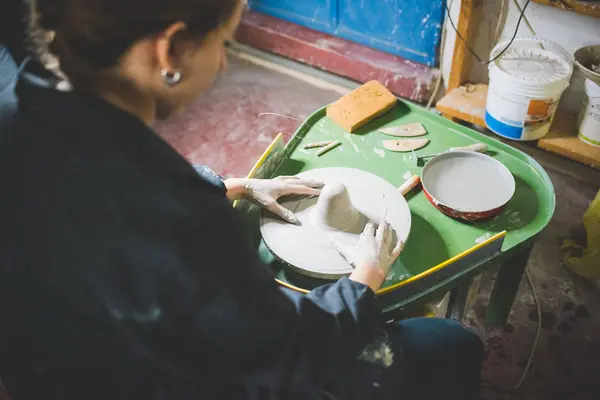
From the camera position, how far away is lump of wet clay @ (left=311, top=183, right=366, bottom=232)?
3.99ft

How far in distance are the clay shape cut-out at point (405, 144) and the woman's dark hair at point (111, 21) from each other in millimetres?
841

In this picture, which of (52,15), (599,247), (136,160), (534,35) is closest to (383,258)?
(136,160)

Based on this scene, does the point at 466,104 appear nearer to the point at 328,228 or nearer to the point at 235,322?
the point at 328,228

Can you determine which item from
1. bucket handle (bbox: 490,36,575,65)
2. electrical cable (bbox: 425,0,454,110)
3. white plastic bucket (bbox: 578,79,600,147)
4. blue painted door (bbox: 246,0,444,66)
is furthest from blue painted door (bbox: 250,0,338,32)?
white plastic bucket (bbox: 578,79,600,147)

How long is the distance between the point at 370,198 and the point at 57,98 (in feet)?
2.49

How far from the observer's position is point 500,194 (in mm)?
1371

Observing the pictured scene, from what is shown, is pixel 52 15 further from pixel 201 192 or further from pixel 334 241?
pixel 334 241

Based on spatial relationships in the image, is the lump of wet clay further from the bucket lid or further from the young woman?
the bucket lid

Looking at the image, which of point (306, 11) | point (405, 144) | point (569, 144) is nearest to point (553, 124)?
point (569, 144)

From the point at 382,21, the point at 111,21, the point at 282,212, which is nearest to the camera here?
the point at 111,21

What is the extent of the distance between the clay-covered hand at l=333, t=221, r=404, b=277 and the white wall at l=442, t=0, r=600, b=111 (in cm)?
111

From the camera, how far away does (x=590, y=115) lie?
178 cm

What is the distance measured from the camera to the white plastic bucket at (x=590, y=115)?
1721 mm

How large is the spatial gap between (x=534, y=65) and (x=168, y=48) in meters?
1.31
